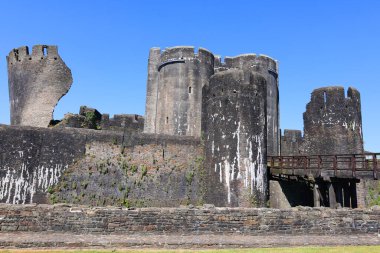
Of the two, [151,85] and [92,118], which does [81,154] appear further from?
[151,85]

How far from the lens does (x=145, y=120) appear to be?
2697 centimetres

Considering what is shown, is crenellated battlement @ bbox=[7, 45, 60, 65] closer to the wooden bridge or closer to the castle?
the castle

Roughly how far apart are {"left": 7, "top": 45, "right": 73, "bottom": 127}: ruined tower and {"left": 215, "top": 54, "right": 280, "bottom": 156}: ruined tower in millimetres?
10309

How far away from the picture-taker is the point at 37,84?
70.9 ft

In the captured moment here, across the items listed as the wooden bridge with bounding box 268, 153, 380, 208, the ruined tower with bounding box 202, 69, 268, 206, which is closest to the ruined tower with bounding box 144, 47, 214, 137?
the ruined tower with bounding box 202, 69, 268, 206

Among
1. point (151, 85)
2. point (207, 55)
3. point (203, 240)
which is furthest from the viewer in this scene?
point (151, 85)

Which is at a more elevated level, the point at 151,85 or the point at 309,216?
the point at 151,85

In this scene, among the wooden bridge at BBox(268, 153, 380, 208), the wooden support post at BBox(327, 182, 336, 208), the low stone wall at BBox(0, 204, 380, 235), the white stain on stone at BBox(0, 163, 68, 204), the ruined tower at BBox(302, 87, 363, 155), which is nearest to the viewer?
the low stone wall at BBox(0, 204, 380, 235)

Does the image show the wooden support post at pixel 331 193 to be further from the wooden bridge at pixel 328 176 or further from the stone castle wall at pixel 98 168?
the stone castle wall at pixel 98 168

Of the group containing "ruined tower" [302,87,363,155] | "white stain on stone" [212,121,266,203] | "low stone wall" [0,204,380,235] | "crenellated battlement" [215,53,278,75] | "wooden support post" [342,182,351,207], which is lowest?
"low stone wall" [0,204,380,235]

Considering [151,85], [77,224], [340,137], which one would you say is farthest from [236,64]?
[77,224]

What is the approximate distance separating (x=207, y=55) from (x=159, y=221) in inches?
604

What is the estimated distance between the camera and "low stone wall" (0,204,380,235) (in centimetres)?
1181

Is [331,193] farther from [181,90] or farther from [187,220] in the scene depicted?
[181,90]
